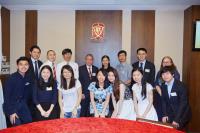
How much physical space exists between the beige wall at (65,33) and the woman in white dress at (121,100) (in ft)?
6.50

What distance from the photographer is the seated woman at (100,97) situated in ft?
11.8

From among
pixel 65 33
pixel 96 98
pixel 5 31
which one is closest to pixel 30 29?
pixel 5 31

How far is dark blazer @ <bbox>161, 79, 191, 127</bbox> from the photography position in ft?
11.4

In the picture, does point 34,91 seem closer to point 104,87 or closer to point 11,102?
point 11,102

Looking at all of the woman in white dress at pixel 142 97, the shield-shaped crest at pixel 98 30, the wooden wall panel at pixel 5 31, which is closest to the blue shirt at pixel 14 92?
the woman in white dress at pixel 142 97

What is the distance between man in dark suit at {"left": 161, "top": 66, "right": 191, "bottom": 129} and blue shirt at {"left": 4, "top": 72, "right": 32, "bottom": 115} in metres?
1.98

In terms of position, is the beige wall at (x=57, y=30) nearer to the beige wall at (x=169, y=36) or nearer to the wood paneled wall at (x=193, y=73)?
the beige wall at (x=169, y=36)

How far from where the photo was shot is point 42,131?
162cm

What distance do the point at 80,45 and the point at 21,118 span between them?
8.54 feet

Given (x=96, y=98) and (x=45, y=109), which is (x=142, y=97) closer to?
(x=96, y=98)

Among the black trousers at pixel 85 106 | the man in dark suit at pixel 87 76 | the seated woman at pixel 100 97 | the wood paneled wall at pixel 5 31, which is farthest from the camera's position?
the wood paneled wall at pixel 5 31

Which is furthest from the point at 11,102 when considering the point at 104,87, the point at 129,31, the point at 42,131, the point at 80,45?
the point at 129,31

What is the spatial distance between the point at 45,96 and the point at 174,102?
5.95 ft

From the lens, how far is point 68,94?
3648mm
